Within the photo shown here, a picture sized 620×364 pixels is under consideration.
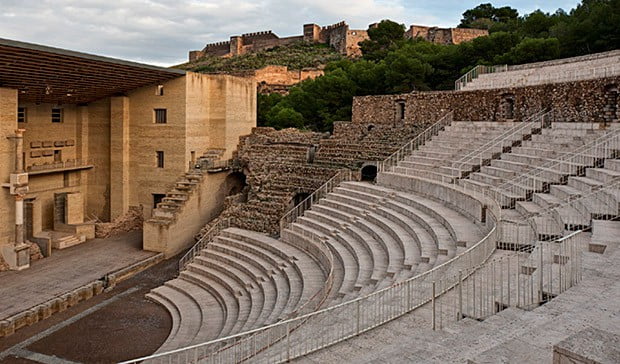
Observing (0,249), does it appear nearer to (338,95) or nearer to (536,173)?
(536,173)

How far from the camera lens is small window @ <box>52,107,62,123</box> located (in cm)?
2762

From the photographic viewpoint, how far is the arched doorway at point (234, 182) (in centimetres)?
2882

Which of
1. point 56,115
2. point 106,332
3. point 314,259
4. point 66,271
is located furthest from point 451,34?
point 106,332

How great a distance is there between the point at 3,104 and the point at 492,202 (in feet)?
62.2

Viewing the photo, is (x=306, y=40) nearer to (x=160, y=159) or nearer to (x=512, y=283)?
(x=160, y=159)

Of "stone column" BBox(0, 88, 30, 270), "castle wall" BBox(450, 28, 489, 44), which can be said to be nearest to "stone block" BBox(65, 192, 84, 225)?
"stone column" BBox(0, 88, 30, 270)

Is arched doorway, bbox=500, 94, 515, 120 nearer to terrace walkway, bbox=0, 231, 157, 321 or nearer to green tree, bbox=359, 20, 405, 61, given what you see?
terrace walkway, bbox=0, 231, 157, 321

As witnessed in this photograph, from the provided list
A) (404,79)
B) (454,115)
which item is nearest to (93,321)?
(454,115)

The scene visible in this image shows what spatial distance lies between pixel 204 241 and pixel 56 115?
12.0m

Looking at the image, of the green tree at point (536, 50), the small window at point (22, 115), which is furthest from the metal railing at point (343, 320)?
the green tree at point (536, 50)

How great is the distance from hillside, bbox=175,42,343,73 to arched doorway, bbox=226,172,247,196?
40.1 meters

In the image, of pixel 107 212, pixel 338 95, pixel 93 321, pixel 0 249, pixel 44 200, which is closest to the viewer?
pixel 93 321

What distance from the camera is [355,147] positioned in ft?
83.6

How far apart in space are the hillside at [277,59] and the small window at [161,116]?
40.7 metres
